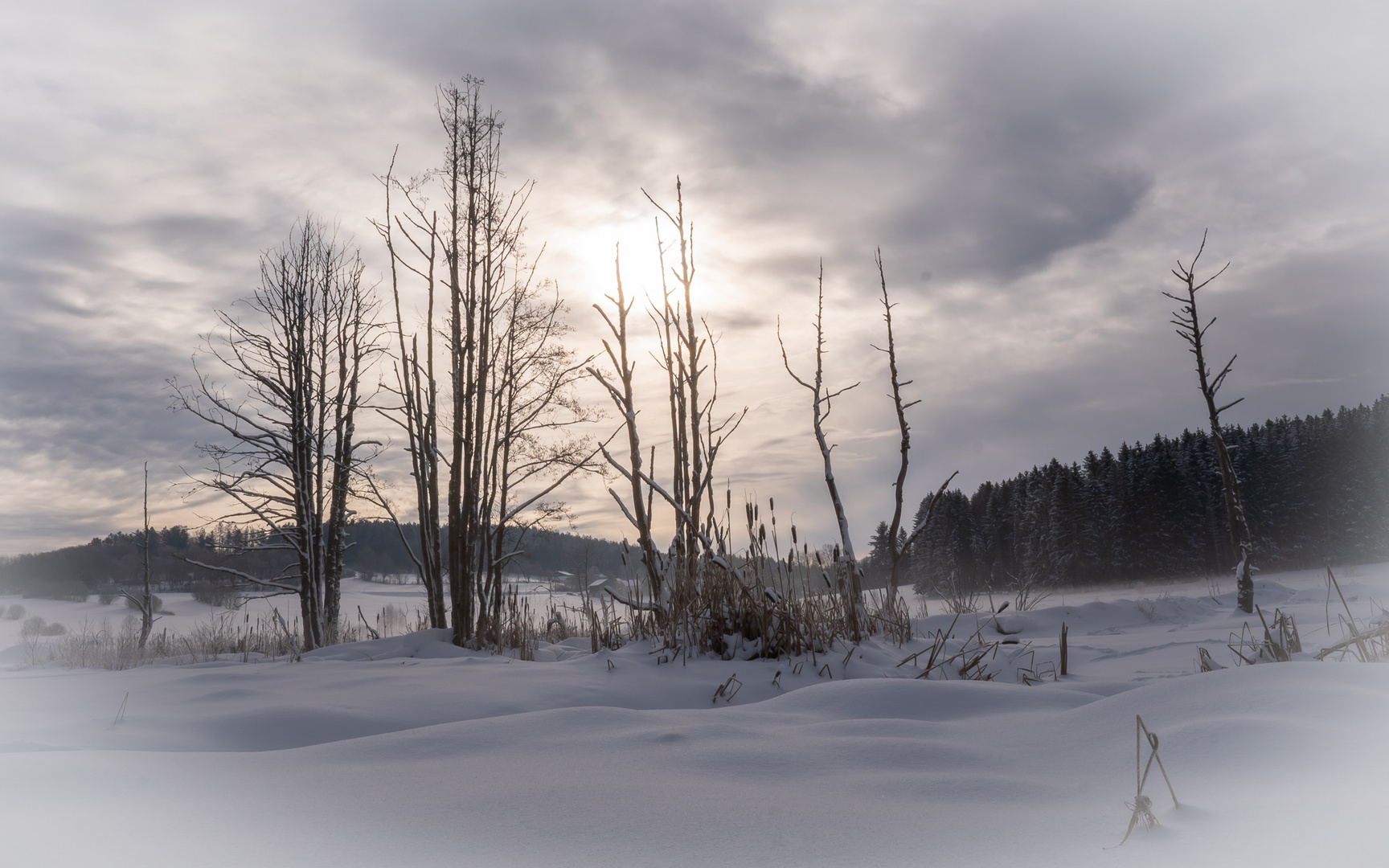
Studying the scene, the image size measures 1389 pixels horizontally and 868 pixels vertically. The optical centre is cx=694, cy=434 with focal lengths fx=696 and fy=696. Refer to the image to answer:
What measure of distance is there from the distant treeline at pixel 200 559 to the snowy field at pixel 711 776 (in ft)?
8.58

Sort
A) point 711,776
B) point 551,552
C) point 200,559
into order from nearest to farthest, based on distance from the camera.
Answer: point 711,776 < point 200,559 < point 551,552

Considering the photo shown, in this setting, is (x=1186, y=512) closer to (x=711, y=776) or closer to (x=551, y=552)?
(x=551, y=552)

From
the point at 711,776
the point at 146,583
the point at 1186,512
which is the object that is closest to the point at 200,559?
the point at 146,583

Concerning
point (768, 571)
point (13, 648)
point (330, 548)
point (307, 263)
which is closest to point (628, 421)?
point (768, 571)

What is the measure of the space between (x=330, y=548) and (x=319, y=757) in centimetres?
1320

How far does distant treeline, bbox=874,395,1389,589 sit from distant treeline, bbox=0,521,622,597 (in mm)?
16092

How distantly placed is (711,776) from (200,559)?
12.9m

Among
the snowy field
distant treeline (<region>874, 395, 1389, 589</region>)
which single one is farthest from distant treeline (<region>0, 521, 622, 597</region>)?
distant treeline (<region>874, 395, 1389, 589</region>)

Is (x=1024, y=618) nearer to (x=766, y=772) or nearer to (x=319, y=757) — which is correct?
(x=766, y=772)

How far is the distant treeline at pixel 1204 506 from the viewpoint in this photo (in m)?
26.5

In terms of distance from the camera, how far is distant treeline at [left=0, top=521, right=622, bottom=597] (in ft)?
26.3

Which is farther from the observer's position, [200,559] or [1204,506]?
[1204,506]

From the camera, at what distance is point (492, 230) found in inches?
277

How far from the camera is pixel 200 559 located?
11.5 m
